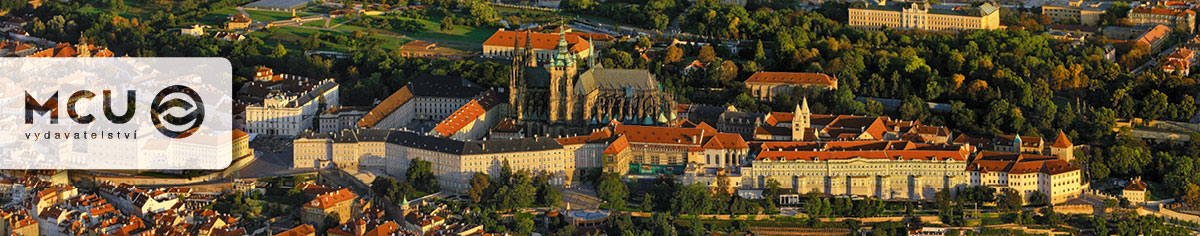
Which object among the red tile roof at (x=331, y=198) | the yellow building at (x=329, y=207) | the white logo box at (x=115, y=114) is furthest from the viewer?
the white logo box at (x=115, y=114)

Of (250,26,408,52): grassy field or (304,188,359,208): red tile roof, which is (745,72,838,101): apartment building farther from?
(250,26,408,52): grassy field

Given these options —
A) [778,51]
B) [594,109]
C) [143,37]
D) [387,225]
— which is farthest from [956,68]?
[143,37]

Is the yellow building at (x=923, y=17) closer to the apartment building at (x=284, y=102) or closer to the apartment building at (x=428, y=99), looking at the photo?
the apartment building at (x=428, y=99)

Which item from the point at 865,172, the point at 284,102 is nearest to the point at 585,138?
the point at 865,172

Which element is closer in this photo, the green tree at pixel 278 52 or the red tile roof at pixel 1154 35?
the red tile roof at pixel 1154 35

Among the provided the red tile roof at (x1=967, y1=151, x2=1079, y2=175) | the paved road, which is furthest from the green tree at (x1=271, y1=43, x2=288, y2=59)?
the red tile roof at (x1=967, y1=151, x2=1079, y2=175)

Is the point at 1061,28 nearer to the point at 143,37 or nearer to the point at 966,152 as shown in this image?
the point at 966,152

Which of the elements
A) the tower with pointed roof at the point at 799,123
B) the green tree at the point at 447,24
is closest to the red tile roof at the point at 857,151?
the tower with pointed roof at the point at 799,123
